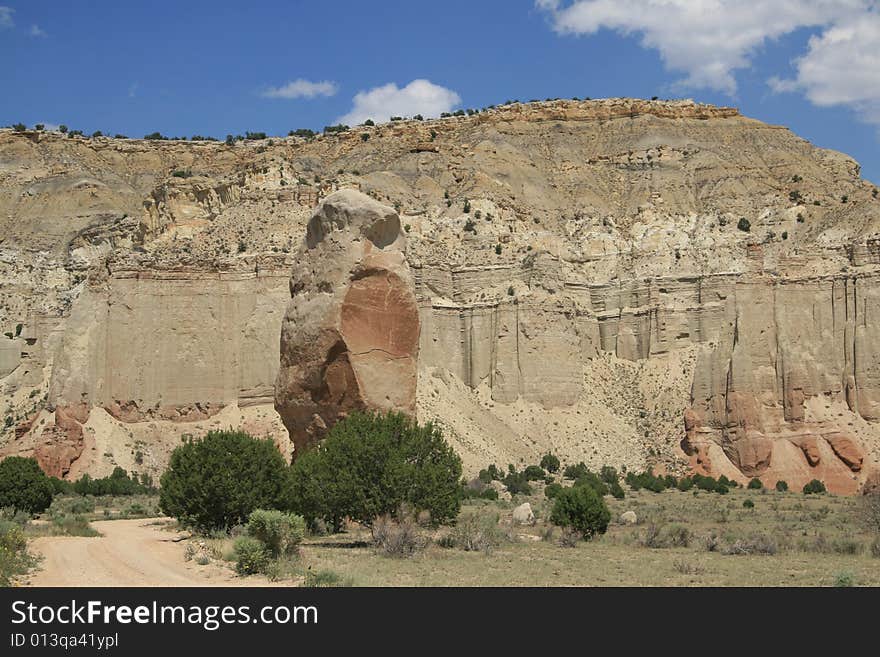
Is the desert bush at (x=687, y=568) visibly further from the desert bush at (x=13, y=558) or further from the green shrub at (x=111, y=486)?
the green shrub at (x=111, y=486)

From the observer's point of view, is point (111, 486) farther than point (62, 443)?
No

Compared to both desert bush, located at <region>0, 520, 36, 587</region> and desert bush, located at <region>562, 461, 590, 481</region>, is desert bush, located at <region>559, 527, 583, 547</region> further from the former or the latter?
desert bush, located at <region>562, 461, 590, 481</region>

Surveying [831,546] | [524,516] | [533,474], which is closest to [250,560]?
[831,546]

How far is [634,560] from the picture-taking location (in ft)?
71.9

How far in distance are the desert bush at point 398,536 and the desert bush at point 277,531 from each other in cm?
180

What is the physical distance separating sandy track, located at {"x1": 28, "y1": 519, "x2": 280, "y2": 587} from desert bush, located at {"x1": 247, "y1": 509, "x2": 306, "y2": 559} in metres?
0.98

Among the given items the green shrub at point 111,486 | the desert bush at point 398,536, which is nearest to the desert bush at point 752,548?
the desert bush at point 398,536

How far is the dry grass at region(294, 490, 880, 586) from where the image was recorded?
18.2m

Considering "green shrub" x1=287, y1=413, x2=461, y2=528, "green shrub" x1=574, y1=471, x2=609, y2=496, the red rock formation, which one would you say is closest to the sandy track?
"green shrub" x1=287, y1=413, x2=461, y2=528

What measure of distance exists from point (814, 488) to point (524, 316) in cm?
1658

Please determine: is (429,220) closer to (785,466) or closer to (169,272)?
(169,272)

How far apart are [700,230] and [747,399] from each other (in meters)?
15.9

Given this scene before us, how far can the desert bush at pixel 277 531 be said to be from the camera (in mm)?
19531

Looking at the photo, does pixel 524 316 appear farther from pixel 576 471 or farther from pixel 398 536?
pixel 398 536
